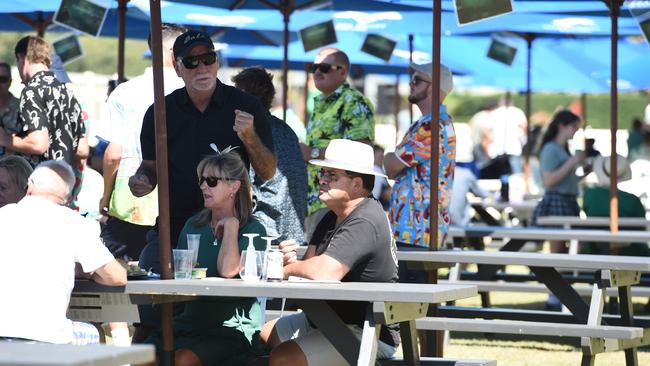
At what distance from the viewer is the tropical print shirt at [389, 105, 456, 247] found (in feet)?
22.9

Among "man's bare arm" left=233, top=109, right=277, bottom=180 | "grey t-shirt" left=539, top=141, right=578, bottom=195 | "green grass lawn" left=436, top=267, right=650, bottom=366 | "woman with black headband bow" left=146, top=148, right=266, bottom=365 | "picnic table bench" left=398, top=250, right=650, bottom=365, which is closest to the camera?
"woman with black headband bow" left=146, top=148, right=266, bottom=365

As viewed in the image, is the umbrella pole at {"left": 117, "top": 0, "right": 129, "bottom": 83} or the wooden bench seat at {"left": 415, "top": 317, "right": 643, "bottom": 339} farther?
the umbrella pole at {"left": 117, "top": 0, "right": 129, "bottom": 83}

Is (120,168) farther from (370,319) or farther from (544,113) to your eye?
(544,113)

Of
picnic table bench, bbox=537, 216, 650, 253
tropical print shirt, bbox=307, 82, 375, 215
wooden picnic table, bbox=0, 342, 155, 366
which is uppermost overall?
tropical print shirt, bbox=307, 82, 375, 215

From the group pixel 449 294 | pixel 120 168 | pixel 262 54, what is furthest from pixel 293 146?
pixel 262 54

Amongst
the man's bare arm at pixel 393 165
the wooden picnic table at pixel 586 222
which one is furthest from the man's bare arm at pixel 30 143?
the wooden picnic table at pixel 586 222

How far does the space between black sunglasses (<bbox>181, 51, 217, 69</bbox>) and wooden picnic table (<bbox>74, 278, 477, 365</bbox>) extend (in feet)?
3.40

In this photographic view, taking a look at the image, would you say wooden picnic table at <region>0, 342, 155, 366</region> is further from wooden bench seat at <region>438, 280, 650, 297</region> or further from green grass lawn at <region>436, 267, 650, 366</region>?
→ wooden bench seat at <region>438, 280, 650, 297</region>

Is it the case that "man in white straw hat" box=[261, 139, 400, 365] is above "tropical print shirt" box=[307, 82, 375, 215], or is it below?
below

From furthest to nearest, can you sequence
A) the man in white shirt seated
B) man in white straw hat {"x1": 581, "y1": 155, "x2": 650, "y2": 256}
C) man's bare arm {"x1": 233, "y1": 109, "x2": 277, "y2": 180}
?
1. man in white straw hat {"x1": 581, "y1": 155, "x2": 650, "y2": 256}
2. man's bare arm {"x1": 233, "y1": 109, "x2": 277, "y2": 180}
3. the man in white shirt seated

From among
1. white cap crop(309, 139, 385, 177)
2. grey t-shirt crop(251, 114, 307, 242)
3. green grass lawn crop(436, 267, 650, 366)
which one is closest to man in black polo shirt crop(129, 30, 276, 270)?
white cap crop(309, 139, 385, 177)

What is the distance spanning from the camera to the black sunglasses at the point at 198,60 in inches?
215

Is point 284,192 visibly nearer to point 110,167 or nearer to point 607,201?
point 110,167

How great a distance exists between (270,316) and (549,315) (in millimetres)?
1820
